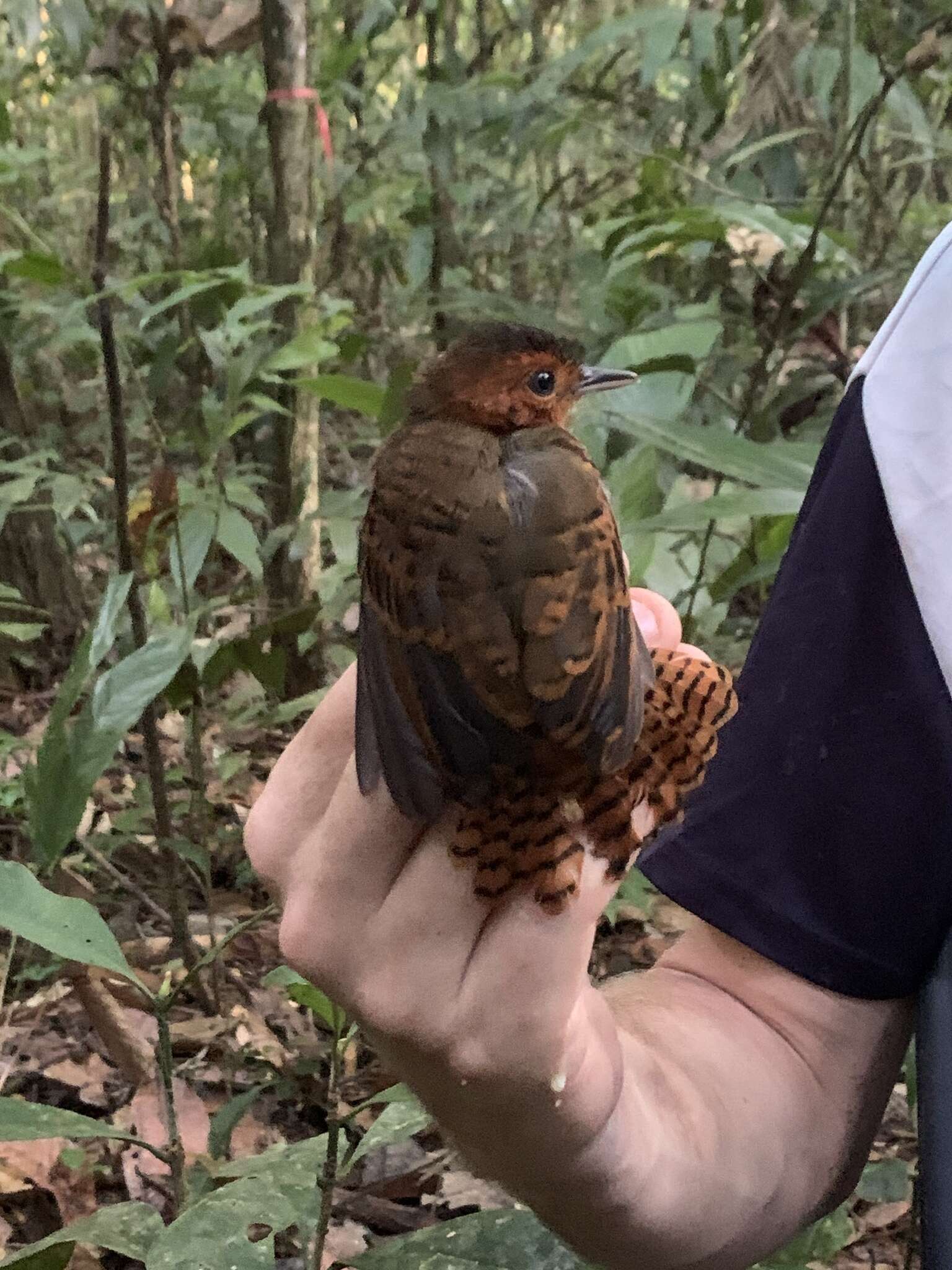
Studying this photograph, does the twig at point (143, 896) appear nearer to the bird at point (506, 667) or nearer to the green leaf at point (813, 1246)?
the green leaf at point (813, 1246)

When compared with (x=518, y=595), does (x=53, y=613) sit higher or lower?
lower

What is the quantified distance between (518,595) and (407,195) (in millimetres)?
3049

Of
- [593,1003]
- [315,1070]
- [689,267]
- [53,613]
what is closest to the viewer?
[593,1003]

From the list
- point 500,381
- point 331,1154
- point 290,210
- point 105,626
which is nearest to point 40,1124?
point 331,1154

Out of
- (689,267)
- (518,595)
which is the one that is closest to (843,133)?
(689,267)

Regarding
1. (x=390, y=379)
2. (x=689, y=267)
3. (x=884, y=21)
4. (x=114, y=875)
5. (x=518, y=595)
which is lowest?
(x=114, y=875)

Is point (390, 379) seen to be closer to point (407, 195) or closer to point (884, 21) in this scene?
point (884, 21)

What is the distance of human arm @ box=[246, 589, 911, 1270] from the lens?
64 centimetres

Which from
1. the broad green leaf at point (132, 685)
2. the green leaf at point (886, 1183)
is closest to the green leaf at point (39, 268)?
the broad green leaf at point (132, 685)

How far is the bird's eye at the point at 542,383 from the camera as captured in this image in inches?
31.2

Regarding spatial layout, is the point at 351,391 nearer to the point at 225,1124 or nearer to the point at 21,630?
the point at 21,630

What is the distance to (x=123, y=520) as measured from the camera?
139 cm

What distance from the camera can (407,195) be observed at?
3.36 meters

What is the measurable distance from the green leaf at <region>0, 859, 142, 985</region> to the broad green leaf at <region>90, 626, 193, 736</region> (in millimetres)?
203
